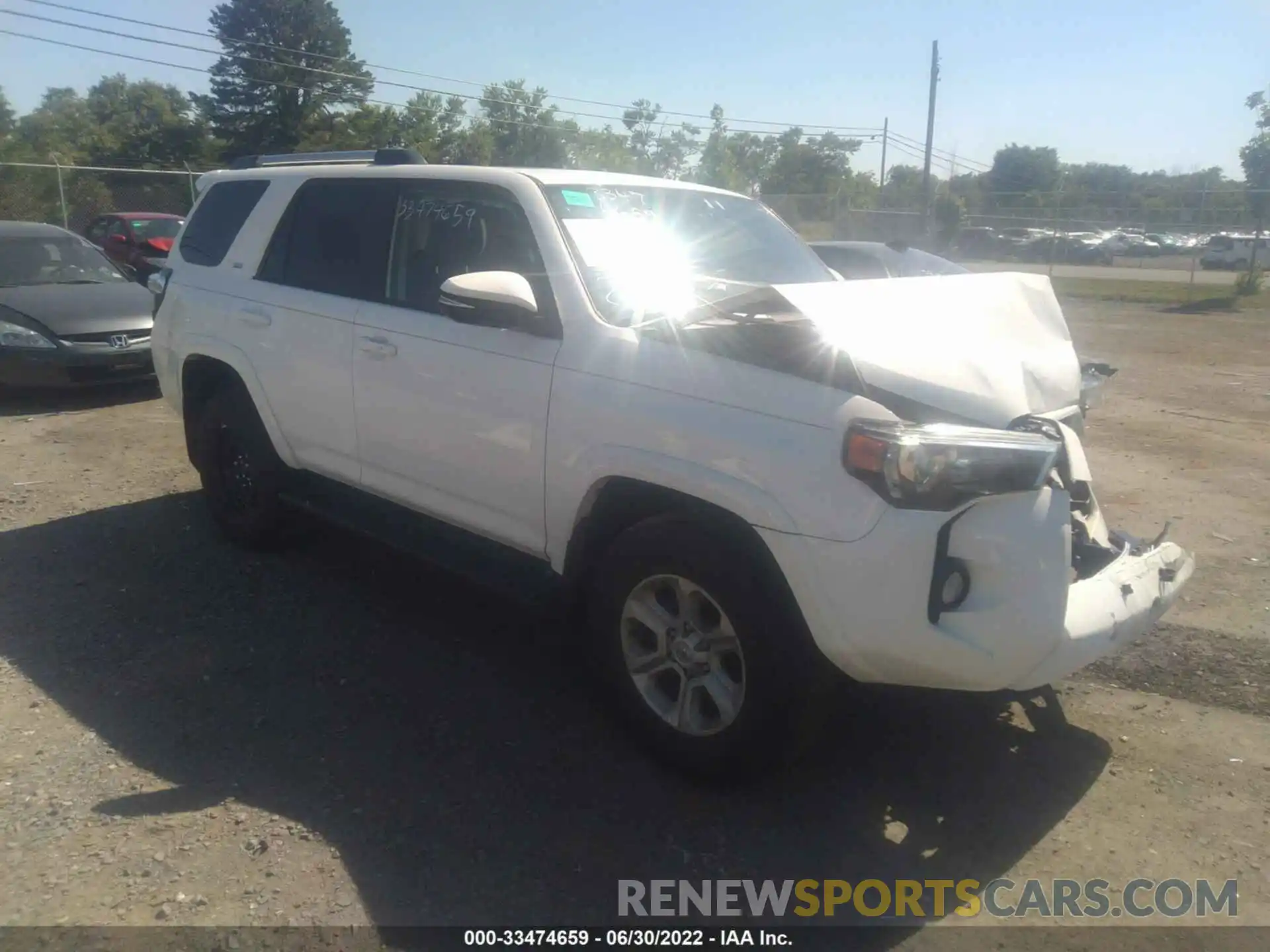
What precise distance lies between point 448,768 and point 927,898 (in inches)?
64.1

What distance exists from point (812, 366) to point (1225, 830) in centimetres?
200

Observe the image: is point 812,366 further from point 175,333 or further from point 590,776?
point 175,333

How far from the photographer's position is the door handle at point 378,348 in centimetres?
426

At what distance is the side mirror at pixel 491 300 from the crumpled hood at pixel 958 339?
2.96 feet

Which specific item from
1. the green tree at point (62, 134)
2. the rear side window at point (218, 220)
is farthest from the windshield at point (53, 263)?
the green tree at point (62, 134)

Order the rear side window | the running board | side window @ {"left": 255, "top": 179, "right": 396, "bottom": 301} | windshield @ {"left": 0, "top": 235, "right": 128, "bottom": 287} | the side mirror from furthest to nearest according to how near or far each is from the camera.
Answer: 1. windshield @ {"left": 0, "top": 235, "right": 128, "bottom": 287}
2. the rear side window
3. side window @ {"left": 255, "top": 179, "right": 396, "bottom": 301}
4. the running board
5. the side mirror

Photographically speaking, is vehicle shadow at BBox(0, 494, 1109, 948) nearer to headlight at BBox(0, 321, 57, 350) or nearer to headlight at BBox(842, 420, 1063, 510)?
headlight at BBox(842, 420, 1063, 510)

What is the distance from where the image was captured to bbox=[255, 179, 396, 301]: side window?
14.9 ft

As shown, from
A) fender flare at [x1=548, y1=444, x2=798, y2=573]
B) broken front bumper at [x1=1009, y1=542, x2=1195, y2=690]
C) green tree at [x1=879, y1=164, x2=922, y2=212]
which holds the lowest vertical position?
broken front bumper at [x1=1009, y1=542, x2=1195, y2=690]

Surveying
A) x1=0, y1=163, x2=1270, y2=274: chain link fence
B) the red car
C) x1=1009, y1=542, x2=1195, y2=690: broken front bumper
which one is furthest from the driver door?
x1=0, y1=163, x2=1270, y2=274: chain link fence

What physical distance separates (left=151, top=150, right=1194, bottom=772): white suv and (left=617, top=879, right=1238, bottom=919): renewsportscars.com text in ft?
1.37

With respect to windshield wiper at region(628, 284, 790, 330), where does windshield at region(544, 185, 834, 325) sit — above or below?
above

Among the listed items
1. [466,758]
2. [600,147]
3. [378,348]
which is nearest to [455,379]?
[378,348]

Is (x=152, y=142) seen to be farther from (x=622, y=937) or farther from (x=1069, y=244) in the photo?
(x=622, y=937)
